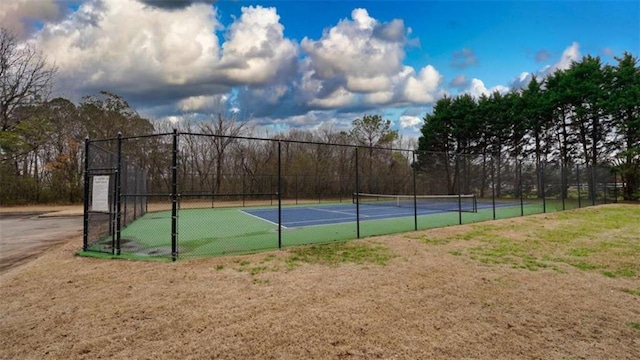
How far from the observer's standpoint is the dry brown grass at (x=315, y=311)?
2844 mm

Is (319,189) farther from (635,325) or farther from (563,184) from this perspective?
(635,325)

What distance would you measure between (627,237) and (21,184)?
30.1 metres

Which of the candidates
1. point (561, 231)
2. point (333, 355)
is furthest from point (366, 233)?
point (333, 355)

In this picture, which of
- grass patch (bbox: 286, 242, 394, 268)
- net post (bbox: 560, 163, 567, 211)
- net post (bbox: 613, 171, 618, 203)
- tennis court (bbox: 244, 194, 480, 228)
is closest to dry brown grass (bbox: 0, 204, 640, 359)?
grass patch (bbox: 286, 242, 394, 268)

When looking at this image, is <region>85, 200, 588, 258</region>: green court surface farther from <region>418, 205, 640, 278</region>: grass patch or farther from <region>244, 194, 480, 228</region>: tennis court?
<region>418, 205, 640, 278</region>: grass patch

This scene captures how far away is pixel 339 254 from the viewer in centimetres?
650

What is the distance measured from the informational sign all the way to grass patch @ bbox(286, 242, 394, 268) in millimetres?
3759

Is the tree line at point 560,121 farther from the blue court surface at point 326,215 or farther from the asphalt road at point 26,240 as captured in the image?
the asphalt road at point 26,240

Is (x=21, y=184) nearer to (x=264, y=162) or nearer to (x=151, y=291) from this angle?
(x=264, y=162)

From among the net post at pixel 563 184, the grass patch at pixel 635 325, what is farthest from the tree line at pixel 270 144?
the grass patch at pixel 635 325

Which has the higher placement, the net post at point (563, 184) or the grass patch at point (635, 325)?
the net post at point (563, 184)

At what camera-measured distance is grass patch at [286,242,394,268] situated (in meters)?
5.93

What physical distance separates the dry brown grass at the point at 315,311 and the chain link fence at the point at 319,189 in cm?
329

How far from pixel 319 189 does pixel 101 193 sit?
16.9 metres
